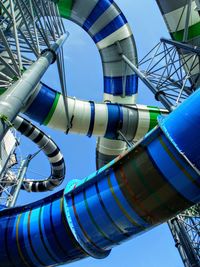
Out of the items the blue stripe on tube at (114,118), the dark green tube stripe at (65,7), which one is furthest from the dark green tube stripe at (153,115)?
the dark green tube stripe at (65,7)

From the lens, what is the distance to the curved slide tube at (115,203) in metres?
6.16

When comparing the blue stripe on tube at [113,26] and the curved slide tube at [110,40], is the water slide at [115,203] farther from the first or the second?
the blue stripe on tube at [113,26]

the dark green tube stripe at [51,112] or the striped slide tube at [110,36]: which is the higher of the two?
the striped slide tube at [110,36]

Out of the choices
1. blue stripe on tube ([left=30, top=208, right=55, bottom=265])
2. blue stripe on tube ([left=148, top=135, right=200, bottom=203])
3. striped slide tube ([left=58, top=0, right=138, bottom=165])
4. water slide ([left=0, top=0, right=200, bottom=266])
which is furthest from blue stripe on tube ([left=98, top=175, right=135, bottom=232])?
striped slide tube ([left=58, top=0, right=138, bottom=165])

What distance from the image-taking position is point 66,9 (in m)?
14.9

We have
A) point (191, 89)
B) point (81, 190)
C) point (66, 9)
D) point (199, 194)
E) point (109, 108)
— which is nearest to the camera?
point (199, 194)

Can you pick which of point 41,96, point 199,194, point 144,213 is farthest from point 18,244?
point 41,96

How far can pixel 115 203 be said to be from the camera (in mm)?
6746

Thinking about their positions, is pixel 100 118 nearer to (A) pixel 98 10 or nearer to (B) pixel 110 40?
(B) pixel 110 40

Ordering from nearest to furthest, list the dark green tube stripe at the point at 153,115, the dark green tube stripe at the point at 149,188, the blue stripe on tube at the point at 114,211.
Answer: the dark green tube stripe at the point at 149,188 → the blue stripe on tube at the point at 114,211 → the dark green tube stripe at the point at 153,115

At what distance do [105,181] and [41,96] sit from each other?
6.49 m

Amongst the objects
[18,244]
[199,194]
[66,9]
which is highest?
[66,9]

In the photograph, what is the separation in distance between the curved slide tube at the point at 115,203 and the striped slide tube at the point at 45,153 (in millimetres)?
7301

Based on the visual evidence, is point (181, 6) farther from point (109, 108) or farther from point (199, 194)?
point (199, 194)
